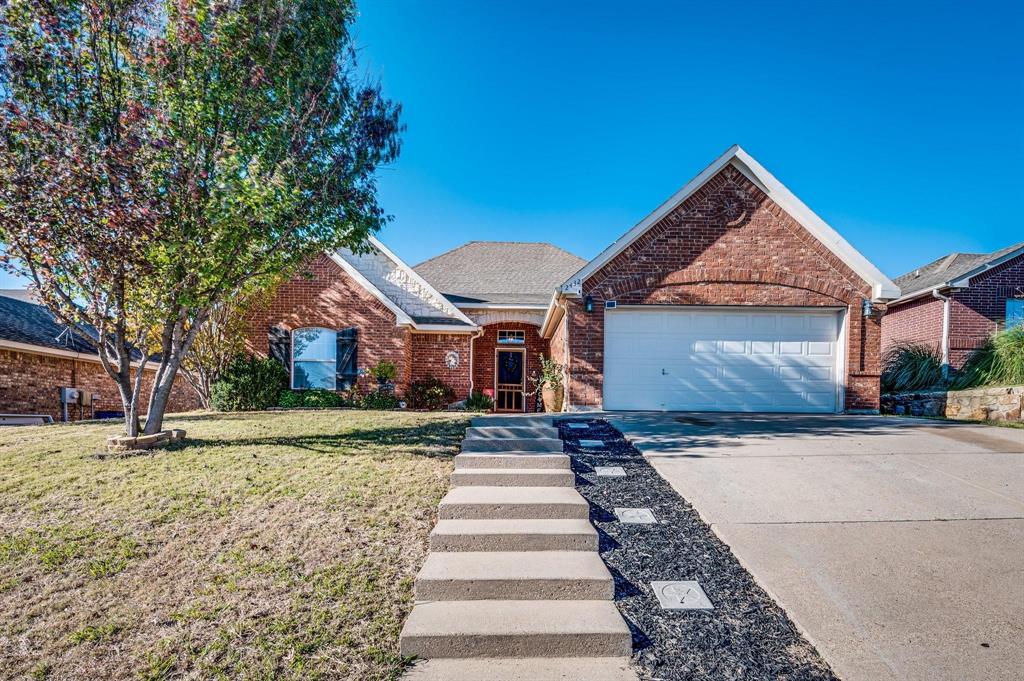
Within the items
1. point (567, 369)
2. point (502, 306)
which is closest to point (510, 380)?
point (502, 306)

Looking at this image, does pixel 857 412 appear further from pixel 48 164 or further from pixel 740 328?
pixel 48 164

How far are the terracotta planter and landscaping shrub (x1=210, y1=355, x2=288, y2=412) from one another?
6.16 metres

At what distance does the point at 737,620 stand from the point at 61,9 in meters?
8.71

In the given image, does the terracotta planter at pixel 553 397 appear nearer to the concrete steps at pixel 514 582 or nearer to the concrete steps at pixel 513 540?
the concrete steps at pixel 513 540

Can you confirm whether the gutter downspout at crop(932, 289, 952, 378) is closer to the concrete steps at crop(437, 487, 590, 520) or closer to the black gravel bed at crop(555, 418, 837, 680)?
the black gravel bed at crop(555, 418, 837, 680)

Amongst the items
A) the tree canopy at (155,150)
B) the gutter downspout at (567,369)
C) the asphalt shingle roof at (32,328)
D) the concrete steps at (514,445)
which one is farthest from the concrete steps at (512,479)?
the asphalt shingle roof at (32,328)

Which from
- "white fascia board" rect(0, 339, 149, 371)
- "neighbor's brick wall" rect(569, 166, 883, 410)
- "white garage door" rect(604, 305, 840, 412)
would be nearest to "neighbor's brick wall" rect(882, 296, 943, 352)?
"neighbor's brick wall" rect(569, 166, 883, 410)

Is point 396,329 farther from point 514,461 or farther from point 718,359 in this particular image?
point 514,461

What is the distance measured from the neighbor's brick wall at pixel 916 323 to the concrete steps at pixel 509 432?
12171 millimetres

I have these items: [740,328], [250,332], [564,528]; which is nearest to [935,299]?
[740,328]

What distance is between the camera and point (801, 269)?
995 centimetres

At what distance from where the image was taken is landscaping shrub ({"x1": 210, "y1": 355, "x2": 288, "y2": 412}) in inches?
433

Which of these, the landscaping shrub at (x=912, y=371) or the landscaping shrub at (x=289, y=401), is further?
the landscaping shrub at (x=289, y=401)

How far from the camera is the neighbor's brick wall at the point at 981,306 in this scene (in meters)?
13.2
